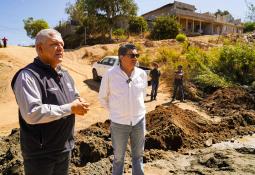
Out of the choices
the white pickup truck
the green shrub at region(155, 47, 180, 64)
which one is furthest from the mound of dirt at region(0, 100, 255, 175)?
the green shrub at region(155, 47, 180, 64)

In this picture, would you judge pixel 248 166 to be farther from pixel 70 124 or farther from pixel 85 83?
pixel 85 83

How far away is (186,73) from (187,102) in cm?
416

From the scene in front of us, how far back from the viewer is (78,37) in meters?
37.0

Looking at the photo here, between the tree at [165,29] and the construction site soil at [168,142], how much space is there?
25136mm

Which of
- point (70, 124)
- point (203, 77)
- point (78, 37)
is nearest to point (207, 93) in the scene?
point (203, 77)

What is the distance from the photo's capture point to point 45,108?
2.89 metres

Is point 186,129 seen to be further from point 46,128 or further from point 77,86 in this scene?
point 77,86

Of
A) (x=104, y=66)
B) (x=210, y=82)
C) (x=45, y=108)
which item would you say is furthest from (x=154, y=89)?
(x=45, y=108)

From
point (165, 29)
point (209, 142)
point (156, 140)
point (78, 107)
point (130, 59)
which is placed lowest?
point (209, 142)

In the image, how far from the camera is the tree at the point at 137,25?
3925 cm

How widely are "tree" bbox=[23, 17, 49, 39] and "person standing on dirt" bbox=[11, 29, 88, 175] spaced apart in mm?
39001

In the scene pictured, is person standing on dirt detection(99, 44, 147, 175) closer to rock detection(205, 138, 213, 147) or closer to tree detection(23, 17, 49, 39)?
rock detection(205, 138, 213, 147)

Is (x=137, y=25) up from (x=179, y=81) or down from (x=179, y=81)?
up

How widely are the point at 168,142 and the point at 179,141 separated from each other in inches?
11.5
